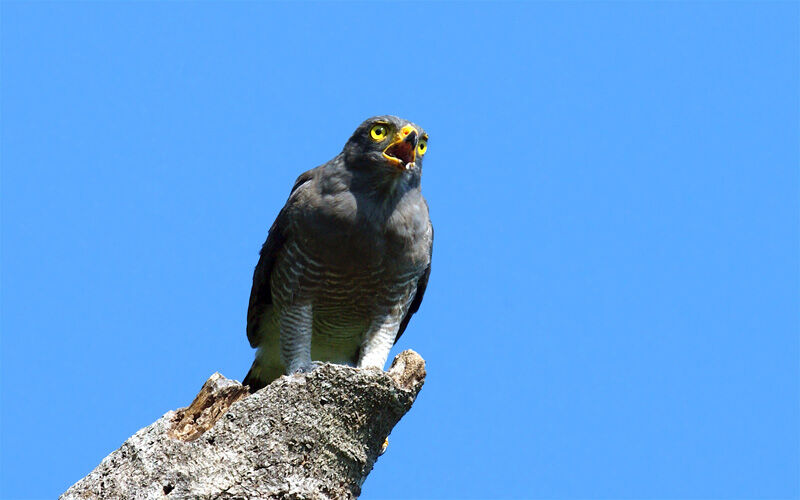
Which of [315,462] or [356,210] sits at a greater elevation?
[356,210]

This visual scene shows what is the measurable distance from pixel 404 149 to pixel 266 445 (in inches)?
119

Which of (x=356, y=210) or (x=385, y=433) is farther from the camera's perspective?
(x=356, y=210)

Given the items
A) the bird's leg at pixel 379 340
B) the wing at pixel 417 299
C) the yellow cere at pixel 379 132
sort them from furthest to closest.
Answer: the wing at pixel 417 299 → the bird's leg at pixel 379 340 → the yellow cere at pixel 379 132

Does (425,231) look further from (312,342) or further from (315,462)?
(315,462)

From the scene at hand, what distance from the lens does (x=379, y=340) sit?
8539 millimetres

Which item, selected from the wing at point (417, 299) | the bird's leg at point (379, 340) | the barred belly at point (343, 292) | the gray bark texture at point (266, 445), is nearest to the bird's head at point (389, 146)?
the barred belly at point (343, 292)

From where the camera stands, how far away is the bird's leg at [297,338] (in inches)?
329

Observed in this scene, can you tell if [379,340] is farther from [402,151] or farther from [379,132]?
[379,132]

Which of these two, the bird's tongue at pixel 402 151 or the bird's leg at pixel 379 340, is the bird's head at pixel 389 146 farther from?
the bird's leg at pixel 379 340

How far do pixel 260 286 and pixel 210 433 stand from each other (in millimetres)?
2830

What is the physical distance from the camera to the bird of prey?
312 inches

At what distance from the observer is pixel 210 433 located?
6121mm

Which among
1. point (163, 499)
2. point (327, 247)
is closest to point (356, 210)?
point (327, 247)

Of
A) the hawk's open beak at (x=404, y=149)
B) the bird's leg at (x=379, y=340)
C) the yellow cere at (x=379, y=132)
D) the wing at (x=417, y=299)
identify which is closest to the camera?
the hawk's open beak at (x=404, y=149)
